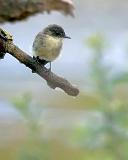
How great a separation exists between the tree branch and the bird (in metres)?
0.03

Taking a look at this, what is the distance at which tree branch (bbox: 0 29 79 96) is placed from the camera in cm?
79

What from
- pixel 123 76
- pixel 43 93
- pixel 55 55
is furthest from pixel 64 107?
pixel 55 55

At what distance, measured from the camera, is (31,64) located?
0.80 m

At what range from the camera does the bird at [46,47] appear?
83 cm

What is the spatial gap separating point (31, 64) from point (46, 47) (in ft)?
0.13

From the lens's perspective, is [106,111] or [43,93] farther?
[43,93]

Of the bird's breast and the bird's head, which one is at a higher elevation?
the bird's head

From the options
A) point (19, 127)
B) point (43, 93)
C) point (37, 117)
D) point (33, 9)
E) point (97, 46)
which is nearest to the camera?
point (33, 9)

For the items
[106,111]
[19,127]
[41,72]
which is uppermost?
[19,127]

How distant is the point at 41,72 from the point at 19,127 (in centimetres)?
338

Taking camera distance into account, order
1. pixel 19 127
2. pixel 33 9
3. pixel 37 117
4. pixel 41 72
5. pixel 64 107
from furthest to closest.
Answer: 1. pixel 64 107
2. pixel 19 127
3. pixel 37 117
4. pixel 33 9
5. pixel 41 72

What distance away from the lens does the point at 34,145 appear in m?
1.91

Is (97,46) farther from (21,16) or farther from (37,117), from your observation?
(21,16)

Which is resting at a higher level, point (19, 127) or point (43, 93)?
point (43, 93)
